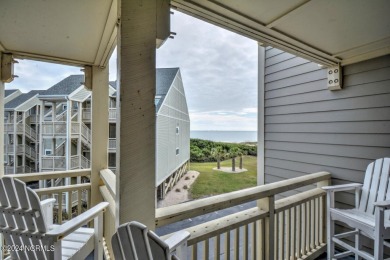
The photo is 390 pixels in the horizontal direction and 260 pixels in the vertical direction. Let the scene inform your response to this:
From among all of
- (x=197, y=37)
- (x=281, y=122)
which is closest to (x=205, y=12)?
(x=281, y=122)

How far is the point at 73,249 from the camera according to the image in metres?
1.23

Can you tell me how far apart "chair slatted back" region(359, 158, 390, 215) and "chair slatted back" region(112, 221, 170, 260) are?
2.01m

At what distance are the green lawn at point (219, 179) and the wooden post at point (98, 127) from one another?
151cm

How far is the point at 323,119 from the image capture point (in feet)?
7.83

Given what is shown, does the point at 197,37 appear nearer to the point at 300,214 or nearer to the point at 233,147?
the point at 233,147

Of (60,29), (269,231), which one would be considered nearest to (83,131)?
(60,29)

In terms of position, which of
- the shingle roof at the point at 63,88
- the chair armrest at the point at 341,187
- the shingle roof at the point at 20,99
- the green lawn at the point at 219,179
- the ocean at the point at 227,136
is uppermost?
the shingle roof at the point at 63,88

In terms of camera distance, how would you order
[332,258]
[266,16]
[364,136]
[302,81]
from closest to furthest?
[266,16] → [332,258] → [364,136] → [302,81]

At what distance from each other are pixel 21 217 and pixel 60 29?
1.25 meters

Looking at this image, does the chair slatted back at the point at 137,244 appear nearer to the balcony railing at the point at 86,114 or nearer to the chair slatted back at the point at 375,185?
the chair slatted back at the point at 375,185

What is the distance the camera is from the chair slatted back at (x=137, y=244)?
2.02 feet

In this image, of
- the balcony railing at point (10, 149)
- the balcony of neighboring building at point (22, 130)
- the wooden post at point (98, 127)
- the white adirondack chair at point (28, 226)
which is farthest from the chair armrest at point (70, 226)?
the balcony of neighboring building at point (22, 130)

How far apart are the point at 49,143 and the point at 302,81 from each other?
12.3 ft

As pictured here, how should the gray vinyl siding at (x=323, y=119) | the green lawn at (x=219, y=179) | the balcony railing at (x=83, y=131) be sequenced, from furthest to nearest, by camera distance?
the green lawn at (x=219, y=179) < the balcony railing at (x=83, y=131) < the gray vinyl siding at (x=323, y=119)
